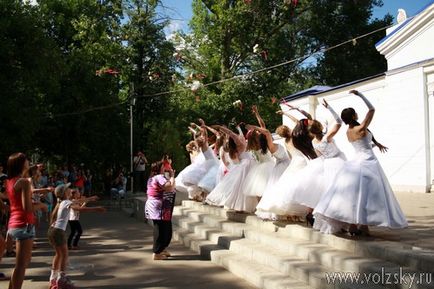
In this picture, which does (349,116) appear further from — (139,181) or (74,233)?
(139,181)

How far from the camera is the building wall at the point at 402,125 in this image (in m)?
14.3

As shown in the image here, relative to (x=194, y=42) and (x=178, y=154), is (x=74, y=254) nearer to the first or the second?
(x=178, y=154)

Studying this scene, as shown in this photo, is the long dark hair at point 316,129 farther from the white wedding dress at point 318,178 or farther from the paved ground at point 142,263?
the paved ground at point 142,263

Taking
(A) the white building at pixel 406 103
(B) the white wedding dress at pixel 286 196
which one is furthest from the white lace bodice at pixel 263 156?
(A) the white building at pixel 406 103

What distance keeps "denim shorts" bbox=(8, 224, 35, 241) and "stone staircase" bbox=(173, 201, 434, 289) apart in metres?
3.11

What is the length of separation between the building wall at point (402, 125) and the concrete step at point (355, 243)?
626 centimetres

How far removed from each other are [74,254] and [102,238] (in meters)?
2.18

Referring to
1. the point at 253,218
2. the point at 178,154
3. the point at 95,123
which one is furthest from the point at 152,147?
the point at 253,218

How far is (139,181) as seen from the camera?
84.6ft

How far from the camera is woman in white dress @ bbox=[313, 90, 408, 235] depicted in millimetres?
6246

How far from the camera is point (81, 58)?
2933cm

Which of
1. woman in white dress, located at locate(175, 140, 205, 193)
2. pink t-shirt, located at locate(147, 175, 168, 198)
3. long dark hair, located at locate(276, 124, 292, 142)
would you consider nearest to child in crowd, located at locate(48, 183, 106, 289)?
pink t-shirt, located at locate(147, 175, 168, 198)

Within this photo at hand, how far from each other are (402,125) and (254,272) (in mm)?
9849

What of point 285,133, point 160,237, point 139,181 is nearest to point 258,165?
point 285,133
